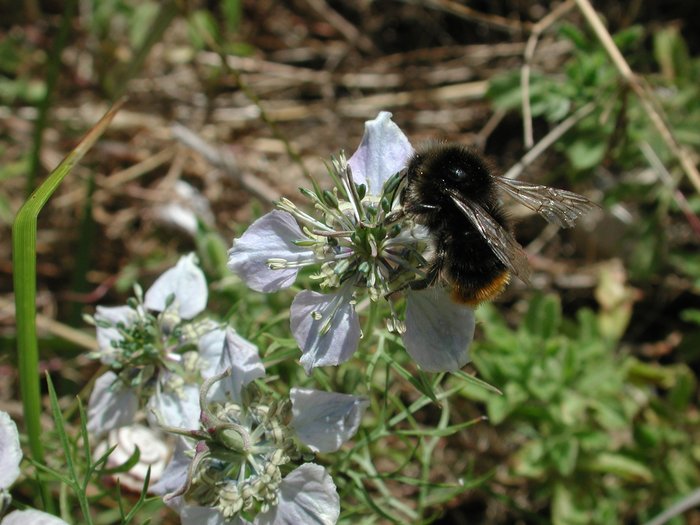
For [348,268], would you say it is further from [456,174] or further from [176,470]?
[176,470]

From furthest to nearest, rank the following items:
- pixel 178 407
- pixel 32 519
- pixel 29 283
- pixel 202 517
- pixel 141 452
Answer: pixel 141 452 < pixel 178 407 < pixel 29 283 < pixel 202 517 < pixel 32 519

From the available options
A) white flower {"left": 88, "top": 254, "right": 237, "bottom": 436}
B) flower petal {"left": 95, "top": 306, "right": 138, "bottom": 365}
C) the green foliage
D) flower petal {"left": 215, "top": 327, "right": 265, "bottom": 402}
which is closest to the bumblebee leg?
flower petal {"left": 215, "top": 327, "right": 265, "bottom": 402}

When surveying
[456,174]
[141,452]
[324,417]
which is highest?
[456,174]

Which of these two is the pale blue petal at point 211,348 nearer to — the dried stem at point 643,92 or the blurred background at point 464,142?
the blurred background at point 464,142

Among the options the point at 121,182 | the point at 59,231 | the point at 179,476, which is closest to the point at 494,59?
the point at 121,182

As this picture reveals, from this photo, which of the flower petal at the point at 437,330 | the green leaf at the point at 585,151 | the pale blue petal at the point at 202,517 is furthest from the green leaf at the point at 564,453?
the pale blue petal at the point at 202,517

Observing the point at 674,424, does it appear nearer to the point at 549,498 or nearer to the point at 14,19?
the point at 549,498

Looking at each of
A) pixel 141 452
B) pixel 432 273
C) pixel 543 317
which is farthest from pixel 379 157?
pixel 543 317

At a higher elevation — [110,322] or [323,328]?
[323,328]

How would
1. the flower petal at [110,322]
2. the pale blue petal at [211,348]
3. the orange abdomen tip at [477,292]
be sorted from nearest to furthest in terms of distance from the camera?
1. the orange abdomen tip at [477,292]
2. the pale blue petal at [211,348]
3. the flower petal at [110,322]
